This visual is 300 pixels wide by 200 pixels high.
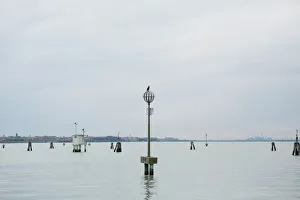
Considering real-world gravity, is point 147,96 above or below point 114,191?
above

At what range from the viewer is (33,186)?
128 ft

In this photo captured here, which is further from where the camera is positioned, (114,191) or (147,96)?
(147,96)

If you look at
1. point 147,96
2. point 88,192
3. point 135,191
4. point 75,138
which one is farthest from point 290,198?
point 75,138

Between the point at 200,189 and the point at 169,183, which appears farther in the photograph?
the point at 169,183

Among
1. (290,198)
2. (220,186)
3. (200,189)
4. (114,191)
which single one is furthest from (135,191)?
(290,198)

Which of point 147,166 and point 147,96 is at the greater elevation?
point 147,96

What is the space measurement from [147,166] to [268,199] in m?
16.5

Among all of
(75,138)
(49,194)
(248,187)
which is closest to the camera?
(49,194)

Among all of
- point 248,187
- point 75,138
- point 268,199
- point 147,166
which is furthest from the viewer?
point 75,138

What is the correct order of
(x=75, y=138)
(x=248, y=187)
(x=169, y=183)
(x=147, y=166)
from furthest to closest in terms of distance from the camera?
(x=75, y=138)
(x=147, y=166)
(x=169, y=183)
(x=248, y=187)

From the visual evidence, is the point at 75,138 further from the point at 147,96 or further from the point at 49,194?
the point at 49,194

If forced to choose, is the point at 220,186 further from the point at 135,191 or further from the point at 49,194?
the point at 49,194

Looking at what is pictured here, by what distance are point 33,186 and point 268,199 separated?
59.4 feet

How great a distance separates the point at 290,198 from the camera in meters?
32.1
